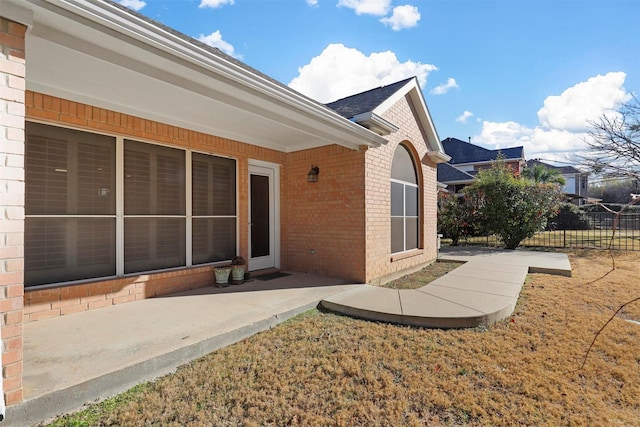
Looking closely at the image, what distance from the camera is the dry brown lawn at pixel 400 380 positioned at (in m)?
2.56

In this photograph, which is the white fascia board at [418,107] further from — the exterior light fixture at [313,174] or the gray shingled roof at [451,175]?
the gray shingled roof at [451,175]

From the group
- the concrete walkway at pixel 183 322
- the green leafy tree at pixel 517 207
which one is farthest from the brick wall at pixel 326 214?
the green leafy tree at pixel 517 207

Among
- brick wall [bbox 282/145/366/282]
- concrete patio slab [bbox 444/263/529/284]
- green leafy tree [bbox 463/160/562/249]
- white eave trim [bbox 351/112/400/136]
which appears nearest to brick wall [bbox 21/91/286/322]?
brick wall [bbox 282/145/366/282]

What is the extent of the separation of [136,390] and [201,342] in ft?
2.47

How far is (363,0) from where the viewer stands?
6297mm

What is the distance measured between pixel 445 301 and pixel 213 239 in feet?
14.7

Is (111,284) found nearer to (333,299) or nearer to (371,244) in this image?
(333,299)

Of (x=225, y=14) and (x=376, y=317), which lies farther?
(x=225, y=14)

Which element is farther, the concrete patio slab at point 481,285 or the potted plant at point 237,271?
the potted plant at point 237,271

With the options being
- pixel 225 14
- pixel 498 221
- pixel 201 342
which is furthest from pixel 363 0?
pixel 498 221

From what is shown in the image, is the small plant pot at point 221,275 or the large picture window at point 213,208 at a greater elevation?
the large picture window at point 213,208

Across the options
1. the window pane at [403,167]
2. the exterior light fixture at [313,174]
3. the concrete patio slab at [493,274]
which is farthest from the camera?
the window pane at [403,167]

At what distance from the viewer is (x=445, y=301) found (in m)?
5.12

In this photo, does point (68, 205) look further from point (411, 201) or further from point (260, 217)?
point (411, 201)
